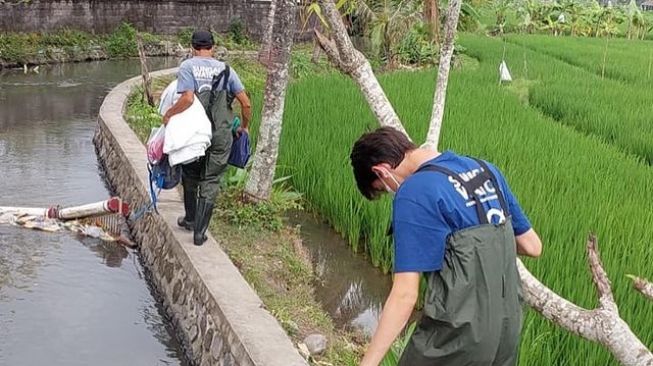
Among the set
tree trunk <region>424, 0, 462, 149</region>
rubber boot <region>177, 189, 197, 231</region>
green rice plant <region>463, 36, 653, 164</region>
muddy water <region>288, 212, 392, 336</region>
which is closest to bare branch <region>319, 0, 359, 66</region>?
tree trunk <region>424, 0, 462, 149</region>

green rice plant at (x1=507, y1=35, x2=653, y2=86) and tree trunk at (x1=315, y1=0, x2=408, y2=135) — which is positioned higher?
tree trunk at (x1=315, y1=0, x2=408, y2=135)

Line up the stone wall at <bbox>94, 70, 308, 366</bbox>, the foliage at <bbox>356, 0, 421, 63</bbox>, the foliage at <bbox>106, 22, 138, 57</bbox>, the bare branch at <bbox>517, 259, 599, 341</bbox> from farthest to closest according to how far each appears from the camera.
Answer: the foliage at <bbox>106, 22, 138, 57</bbox> < the foliage at <bbox>356, 0, 421, 63</bbox> < the stone wall at <bbox>94, 70, 308, 366</bbox> < the bare branch at <bbox>517, 259, 599, 341</bbox>

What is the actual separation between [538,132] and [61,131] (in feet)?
18.1

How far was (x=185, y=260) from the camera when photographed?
4355 millimetres

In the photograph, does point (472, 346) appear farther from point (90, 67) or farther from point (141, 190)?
point (90, 67)

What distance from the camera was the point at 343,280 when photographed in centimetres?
514

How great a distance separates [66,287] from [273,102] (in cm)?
173

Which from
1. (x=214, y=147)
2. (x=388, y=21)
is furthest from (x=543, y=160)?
(x=388, y=21)

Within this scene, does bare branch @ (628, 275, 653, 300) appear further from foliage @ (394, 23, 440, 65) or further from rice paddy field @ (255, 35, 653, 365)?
foliage @ (394, 23, 440, 65)

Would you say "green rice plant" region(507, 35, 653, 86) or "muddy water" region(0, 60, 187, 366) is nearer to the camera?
"muddy water" region(0, 60, 187, 366)

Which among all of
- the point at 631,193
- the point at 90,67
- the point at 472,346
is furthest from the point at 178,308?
the point at 90,67

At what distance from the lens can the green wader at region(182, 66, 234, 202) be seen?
14.5ft

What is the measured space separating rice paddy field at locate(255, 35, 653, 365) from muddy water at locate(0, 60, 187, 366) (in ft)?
5.04

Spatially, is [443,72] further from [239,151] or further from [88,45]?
[88,45]
